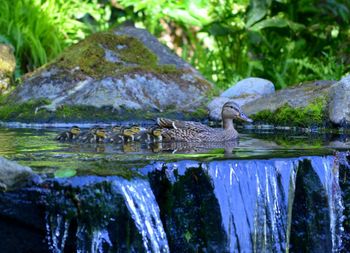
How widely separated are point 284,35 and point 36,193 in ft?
29.8

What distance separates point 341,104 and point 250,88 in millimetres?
2122

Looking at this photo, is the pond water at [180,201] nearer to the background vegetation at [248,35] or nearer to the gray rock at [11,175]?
the gray rock at [11,175]

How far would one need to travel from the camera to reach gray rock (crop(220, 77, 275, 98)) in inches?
447

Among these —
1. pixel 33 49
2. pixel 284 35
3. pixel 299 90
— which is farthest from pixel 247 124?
pixel 33 49

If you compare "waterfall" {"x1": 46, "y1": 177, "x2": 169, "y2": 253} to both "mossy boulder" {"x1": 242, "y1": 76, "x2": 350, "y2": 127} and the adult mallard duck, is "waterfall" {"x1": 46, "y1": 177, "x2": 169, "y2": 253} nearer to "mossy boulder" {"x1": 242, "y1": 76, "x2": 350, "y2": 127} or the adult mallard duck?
the adult mallard duck

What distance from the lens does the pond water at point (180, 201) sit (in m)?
5.51

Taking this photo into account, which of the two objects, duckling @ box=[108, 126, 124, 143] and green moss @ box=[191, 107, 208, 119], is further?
green moss @ box=[191, 107, 208, 119]

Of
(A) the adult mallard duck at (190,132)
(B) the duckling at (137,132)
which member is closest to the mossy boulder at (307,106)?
(A) the adult mallard duck at (190,132)

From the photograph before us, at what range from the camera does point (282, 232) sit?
20.8ft

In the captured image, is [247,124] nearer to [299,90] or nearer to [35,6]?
[299,90]

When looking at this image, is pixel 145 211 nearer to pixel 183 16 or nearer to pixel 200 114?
pixel 200 114

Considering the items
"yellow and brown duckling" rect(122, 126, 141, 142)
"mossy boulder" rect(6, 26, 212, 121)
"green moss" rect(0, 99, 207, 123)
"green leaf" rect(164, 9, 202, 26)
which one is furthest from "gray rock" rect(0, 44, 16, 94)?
"yellow and brown duckling" rect(122, 126, 141, 142)

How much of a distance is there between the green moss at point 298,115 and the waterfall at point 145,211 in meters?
4.38

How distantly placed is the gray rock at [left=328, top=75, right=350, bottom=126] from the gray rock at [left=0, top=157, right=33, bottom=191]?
5069 millimetres
